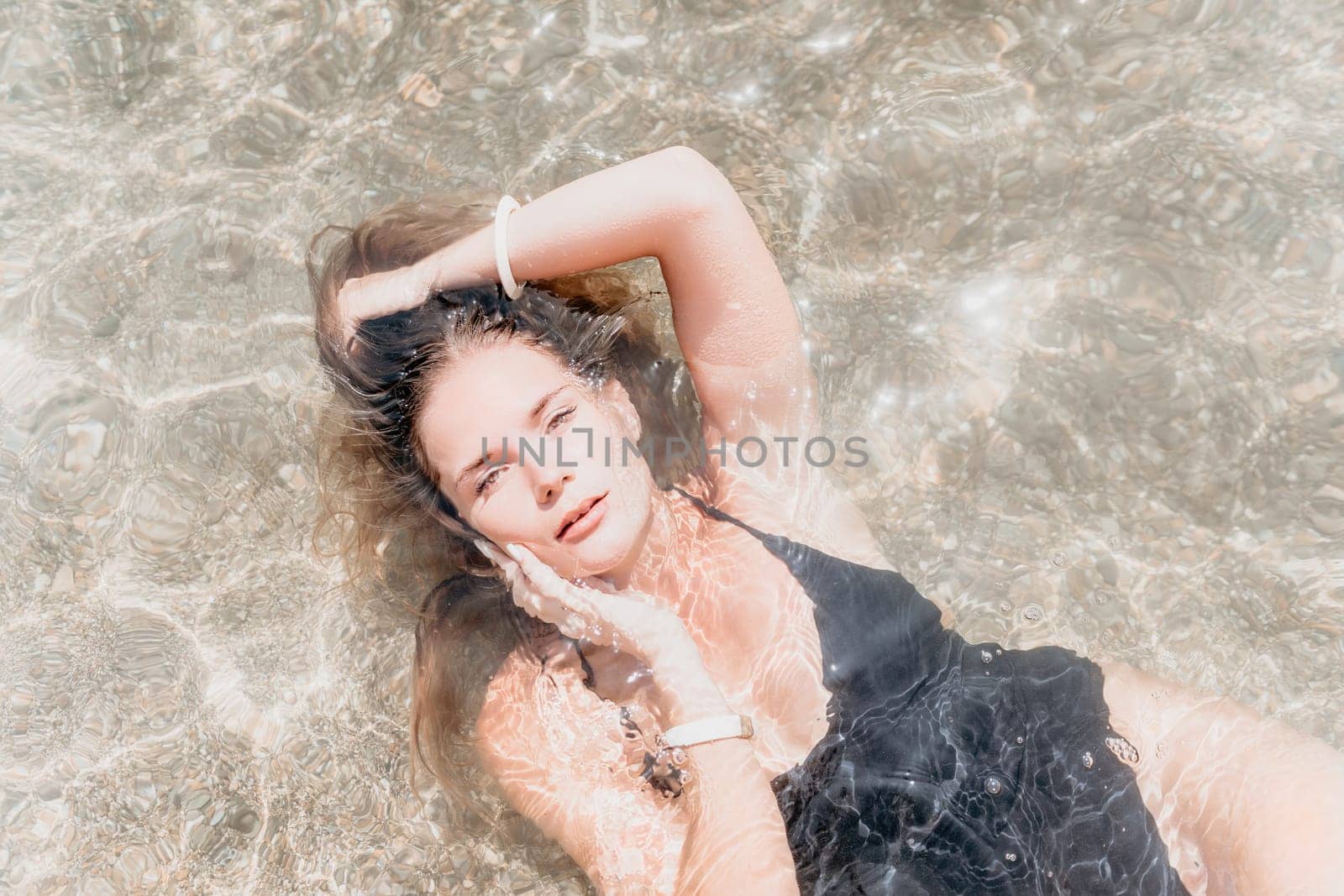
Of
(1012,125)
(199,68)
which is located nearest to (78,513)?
(199,68)

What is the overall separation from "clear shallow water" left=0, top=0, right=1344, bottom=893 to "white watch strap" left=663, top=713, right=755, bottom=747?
1.07 m

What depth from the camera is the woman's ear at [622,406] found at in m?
3.24

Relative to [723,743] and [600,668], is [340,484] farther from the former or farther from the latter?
[723,743]

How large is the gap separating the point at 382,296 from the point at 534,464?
786 mm

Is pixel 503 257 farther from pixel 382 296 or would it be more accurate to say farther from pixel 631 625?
pixel 631 625

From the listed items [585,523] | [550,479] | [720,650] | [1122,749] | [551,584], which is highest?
[550,479]

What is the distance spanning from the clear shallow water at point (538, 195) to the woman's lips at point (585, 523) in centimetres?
122

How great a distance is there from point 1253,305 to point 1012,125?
105 cm

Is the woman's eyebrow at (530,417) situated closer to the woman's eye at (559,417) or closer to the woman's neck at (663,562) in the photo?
the woman's eye at (559,417)

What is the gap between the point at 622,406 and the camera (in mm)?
3301

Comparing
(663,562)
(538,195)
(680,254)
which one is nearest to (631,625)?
(663,562)

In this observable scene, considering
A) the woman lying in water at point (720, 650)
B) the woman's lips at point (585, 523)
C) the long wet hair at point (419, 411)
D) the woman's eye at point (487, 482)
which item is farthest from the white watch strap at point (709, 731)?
the woman's eye at point (487, 482)

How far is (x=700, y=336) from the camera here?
3.19 metres

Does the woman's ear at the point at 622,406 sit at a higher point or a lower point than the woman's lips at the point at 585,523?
lower
